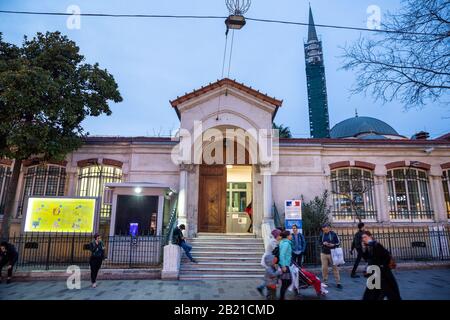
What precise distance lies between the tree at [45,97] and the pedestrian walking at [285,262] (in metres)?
9.51

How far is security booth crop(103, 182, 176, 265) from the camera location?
36.1 feet

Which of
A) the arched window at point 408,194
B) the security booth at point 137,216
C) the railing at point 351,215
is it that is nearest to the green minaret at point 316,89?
the arched window at point 408,194

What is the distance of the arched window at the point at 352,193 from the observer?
14148 millimetres

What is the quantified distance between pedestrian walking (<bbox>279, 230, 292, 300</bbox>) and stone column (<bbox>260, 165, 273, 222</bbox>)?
5.43 m

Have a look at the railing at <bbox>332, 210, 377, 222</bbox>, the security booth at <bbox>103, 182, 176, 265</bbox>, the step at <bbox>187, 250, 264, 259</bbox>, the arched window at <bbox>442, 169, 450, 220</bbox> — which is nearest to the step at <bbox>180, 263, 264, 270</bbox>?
the step at <bbox>187, 250, 264, 259</bbox>

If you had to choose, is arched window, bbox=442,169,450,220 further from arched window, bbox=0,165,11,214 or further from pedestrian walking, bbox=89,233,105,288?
arched window, bbox=0,165,11,214

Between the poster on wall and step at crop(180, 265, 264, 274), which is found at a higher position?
the poster on wall

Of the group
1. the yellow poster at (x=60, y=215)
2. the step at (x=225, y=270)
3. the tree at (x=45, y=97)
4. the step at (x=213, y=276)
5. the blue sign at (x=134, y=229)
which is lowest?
the step at (x=213, y=276)

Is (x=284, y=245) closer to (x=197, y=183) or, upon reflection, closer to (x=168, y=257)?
(x=168, y=257)

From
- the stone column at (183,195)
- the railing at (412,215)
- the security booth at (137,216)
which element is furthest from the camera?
the railing at (412,215)

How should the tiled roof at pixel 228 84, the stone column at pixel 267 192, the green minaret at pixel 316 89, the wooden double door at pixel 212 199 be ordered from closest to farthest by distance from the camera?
the stone column at pixel 267 192, the tiled roof at pixel 228 84, the wooden double door at pixel 212 199, the green minaret at pixel 316 89

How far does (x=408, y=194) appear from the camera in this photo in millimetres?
14602

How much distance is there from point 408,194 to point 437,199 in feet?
4.51

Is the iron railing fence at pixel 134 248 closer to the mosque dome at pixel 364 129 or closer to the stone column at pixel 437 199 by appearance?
the stone column at pixel 437 199
